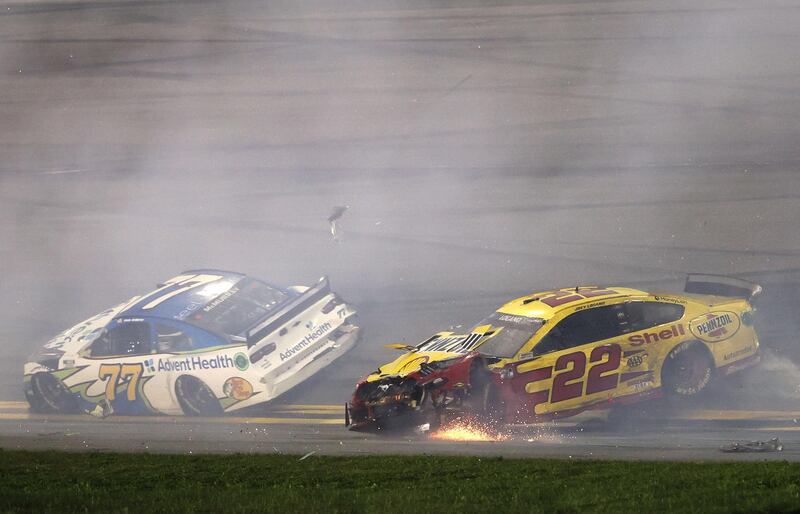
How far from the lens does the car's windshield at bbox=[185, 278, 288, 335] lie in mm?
12711

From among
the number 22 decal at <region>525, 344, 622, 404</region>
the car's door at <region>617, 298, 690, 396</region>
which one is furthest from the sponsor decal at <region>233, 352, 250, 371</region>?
the car's door at <region>617, 298, 690, 396</region>

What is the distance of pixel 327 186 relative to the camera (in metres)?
17.3

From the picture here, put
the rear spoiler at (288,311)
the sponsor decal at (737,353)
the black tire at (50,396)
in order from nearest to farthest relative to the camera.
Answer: the sponsor decal at (737,353) < the rear spoiler at (288,311) < the black tire at (50,396)

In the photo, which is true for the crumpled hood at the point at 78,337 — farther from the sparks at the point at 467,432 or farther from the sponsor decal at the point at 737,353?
the sponsor decal at the point at 737,353

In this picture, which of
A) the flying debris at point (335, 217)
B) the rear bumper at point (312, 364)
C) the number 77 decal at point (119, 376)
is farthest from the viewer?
the flying debris at point (335, 217)

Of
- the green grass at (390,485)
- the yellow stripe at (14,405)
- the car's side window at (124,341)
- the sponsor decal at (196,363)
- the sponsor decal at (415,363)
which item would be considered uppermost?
the car's side window at (124,341)

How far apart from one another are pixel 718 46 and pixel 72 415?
1290cm

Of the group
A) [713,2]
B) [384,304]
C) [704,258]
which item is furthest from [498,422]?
[713,2]

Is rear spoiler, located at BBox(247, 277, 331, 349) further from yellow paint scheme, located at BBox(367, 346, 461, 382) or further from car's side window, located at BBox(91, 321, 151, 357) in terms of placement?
yellow paint scheme, located at BBox(367, 346, 461, 382)

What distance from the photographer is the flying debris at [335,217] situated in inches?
631

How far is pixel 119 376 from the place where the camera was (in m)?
12.5

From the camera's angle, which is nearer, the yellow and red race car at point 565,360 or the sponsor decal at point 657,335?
the yellow and red race car at point 565,360

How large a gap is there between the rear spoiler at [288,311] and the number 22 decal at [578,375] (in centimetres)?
301

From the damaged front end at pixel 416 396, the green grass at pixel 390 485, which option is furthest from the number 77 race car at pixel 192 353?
the green grass at pixel 390 485
